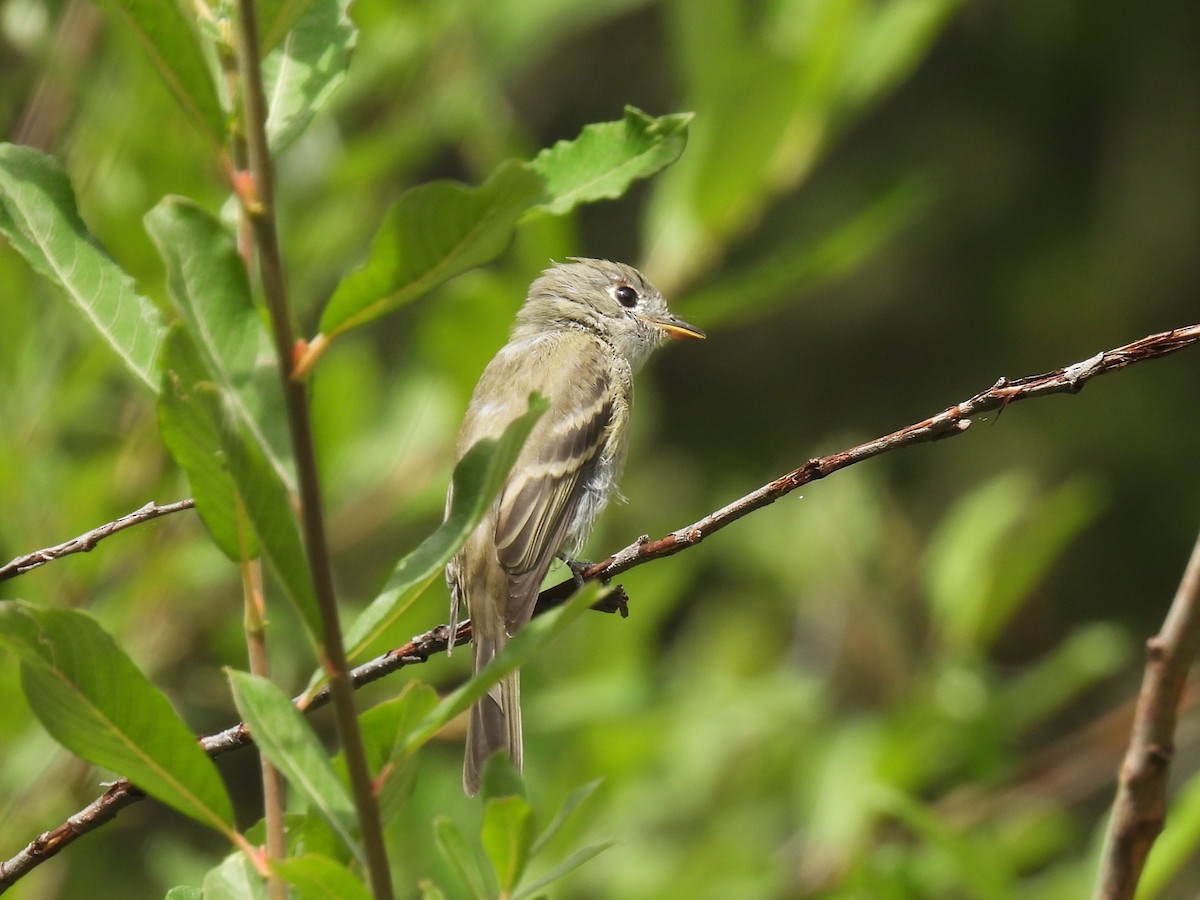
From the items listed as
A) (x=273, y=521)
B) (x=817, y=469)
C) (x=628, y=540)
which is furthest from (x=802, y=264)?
(x=273, y=521)

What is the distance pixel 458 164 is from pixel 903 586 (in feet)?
12.8

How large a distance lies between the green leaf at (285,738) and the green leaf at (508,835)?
13 centimetres

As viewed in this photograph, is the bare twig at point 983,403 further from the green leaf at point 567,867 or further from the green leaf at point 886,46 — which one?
the green leaf at point 886,46

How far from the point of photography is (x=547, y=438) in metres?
3.71

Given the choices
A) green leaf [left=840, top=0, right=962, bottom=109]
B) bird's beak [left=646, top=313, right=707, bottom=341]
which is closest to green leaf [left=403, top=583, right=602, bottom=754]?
green leaf [left=840, top=0, right=962, bottom=109]

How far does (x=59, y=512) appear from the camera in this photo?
10.4ft

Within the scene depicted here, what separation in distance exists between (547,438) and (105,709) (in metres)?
2.43

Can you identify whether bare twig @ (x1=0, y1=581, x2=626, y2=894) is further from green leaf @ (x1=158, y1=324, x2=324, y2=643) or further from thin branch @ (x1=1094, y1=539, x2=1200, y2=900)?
thin branch @ (x1=1094, y1=539, x2=1200, y2=900)

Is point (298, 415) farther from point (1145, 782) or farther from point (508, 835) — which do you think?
point (1145, 782)

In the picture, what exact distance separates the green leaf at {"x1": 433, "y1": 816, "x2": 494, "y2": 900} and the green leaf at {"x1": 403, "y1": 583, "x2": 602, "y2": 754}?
0.16m

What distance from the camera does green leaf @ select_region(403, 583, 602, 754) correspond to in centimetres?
117

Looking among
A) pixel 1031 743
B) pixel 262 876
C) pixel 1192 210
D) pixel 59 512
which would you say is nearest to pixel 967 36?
pixel 1192 210

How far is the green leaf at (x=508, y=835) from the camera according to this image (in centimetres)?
132

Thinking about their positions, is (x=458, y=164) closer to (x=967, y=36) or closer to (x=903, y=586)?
(x=967, y=36)
